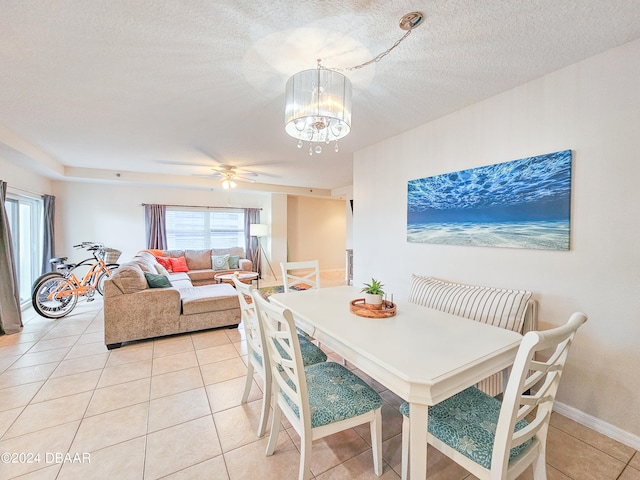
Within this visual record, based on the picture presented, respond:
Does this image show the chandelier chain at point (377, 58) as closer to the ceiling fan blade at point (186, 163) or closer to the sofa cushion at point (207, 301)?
the sofa cushion at point (207, 301)

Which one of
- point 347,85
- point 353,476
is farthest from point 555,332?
point 347,85

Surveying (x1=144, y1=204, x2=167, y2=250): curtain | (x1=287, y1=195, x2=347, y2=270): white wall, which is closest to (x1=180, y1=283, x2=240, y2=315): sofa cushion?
(x1=144, y1=204, x2=167, y2=250): curtain

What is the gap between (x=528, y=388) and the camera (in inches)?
39.6

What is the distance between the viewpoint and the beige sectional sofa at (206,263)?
236 inches

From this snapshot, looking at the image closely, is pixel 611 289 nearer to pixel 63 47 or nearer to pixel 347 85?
pixel 347 85

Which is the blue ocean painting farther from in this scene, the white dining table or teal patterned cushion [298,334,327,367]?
teal patterned cushion [298,334,327,367]

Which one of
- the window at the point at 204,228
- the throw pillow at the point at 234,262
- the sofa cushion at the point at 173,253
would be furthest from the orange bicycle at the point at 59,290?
the throw pillow at the point at 234,262

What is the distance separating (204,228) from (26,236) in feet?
10.00

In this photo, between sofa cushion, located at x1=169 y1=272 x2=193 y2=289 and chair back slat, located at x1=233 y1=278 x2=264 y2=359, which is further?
sofa cushion, located at x1=169 y1=272 x2=193 y2=289

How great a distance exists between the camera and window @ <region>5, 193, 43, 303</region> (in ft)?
13.7

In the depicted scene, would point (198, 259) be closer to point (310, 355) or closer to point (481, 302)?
point (310, 355)

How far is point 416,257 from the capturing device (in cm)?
299

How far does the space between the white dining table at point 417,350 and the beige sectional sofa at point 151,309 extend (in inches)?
80.6

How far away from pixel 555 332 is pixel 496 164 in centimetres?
177
